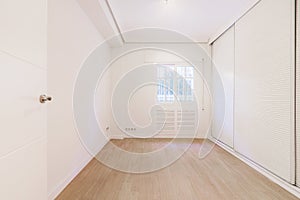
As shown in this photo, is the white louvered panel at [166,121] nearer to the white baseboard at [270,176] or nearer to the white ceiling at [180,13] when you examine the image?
the white baseboard at [270,176]

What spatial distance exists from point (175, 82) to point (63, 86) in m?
3.46

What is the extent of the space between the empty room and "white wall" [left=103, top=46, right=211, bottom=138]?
2 cm

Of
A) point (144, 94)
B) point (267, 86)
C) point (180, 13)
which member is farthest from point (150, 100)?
point (267, 86)

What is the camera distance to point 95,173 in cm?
279

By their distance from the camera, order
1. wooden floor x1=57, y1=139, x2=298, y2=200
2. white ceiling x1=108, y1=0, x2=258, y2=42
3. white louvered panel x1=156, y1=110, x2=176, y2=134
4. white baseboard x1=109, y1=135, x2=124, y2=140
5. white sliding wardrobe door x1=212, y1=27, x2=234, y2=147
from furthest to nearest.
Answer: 1. white louvered panel x1=156, y1=110, x2=176, y2=134
2. white baseboard x1=109, y1=135, x2=124, y2=140
3. white sliding wardrobe door x1=212, y1=27, x2=234, y2=147
4. white ceiling x1=108, y1=0, x2=258, y2=42
5. wooden floor x1=57, y1=139, x2=298, y2=200

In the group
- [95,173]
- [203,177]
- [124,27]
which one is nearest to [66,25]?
[95,173]

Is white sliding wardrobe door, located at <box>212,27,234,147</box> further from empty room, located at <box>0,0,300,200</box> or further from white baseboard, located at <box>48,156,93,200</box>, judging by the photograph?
white baseboard, located at <box>48,156,93,200</box>

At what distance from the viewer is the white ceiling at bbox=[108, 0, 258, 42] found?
10.7 ft

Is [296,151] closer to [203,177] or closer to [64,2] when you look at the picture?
[203,177]

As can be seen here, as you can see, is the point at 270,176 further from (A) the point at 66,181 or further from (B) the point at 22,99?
(B) the point at 22,99

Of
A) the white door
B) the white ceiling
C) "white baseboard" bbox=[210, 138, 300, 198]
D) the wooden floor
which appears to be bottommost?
the wooden floor

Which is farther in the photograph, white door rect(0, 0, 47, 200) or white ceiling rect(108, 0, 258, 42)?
white ceiling rect(108, 0, 258, 42)

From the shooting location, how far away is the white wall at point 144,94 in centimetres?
533

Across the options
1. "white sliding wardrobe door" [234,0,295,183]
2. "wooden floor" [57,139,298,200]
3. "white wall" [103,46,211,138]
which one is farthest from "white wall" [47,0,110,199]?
"white sliding wardrobe door" [234,0,295,183]
